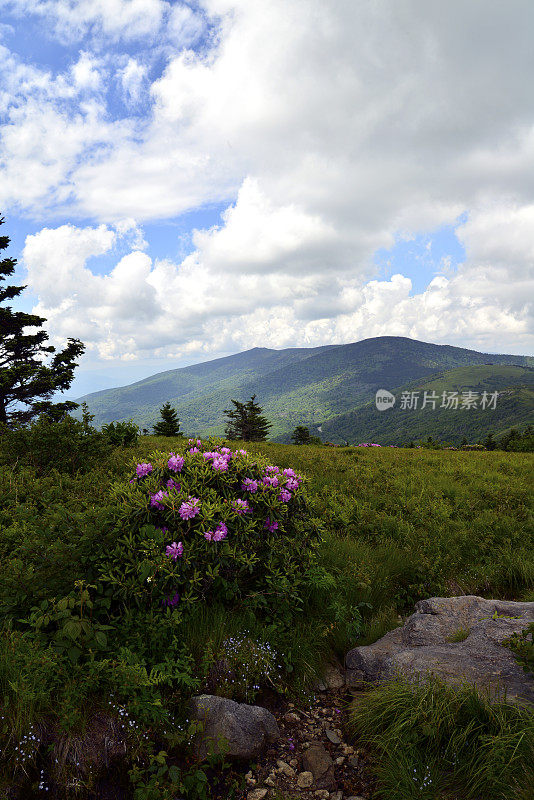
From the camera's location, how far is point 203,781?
2811 millimetres

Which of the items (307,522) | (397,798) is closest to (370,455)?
(307,522)

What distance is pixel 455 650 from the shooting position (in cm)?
399

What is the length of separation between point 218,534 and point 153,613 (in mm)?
989

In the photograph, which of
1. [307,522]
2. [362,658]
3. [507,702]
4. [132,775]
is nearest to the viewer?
[132,775]

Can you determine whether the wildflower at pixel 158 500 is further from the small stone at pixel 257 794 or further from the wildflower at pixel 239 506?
the small stone at pixel 257 794

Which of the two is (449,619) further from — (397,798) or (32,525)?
(32,525)

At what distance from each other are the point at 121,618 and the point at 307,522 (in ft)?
8.43

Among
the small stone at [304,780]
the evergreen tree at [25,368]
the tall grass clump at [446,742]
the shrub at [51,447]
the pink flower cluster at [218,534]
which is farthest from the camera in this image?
the evergreen tree at [25,368]

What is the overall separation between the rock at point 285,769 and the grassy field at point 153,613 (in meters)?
0.60

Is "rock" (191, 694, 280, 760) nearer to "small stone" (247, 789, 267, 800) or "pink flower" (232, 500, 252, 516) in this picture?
"small stone" (247, 789, 267, 800)

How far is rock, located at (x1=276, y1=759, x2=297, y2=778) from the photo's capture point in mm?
3087

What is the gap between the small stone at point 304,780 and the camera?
3006 millimetres

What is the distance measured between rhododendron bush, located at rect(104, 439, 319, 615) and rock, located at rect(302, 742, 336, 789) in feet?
4.29

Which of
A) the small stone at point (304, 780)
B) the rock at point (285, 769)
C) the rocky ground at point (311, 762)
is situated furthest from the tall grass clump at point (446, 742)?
the rock at point (285, 769)
